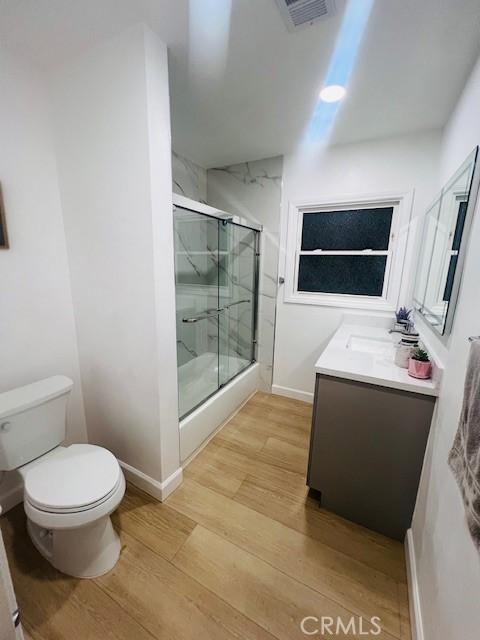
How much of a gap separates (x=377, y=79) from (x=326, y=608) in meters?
2.60

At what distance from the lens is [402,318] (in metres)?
2.13

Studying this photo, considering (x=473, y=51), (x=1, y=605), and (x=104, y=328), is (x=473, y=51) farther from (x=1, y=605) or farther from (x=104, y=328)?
(x=1, y=605)

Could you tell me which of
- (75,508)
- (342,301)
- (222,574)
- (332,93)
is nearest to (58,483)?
(75,508)

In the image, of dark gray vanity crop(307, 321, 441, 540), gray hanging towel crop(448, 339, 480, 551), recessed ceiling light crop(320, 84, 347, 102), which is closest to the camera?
gray hanging towel crop(448, 339, 480, 551)

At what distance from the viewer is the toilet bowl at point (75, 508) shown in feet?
3.62

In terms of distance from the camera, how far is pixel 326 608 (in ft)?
3.72

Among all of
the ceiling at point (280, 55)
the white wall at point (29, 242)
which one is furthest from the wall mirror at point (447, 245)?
the white wall at point (29, 242)

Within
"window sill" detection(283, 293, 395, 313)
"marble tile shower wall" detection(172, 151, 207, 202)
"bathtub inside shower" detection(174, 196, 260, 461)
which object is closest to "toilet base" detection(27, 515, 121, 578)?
"bathtub inside shower" detection(174, 196, 260, 461)

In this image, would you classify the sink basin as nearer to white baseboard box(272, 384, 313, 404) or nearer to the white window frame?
the white window frame

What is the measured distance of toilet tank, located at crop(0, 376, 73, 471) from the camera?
1.27 meters

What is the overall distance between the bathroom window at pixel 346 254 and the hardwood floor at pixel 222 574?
1.65m

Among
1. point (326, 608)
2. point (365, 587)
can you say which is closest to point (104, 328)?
point (326, 608)

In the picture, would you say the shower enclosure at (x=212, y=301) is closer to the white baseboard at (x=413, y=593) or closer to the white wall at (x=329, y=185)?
the white wall at (x=329, y=185)

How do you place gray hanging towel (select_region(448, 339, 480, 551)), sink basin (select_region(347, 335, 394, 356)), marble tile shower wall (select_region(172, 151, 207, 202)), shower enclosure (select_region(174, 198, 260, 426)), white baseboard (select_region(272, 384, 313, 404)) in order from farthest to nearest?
white baseboard (select_region(272, 384, 313, 404)) < marble tile shower wall (select_region(172, 151, 207, 202)) < shower enclosure (select_region(174, 198, 260, 426)) < sink basin (select_region(347, 335, 394, 356)) < gray hanging towel (select_region(448, 339, 480, 551))
